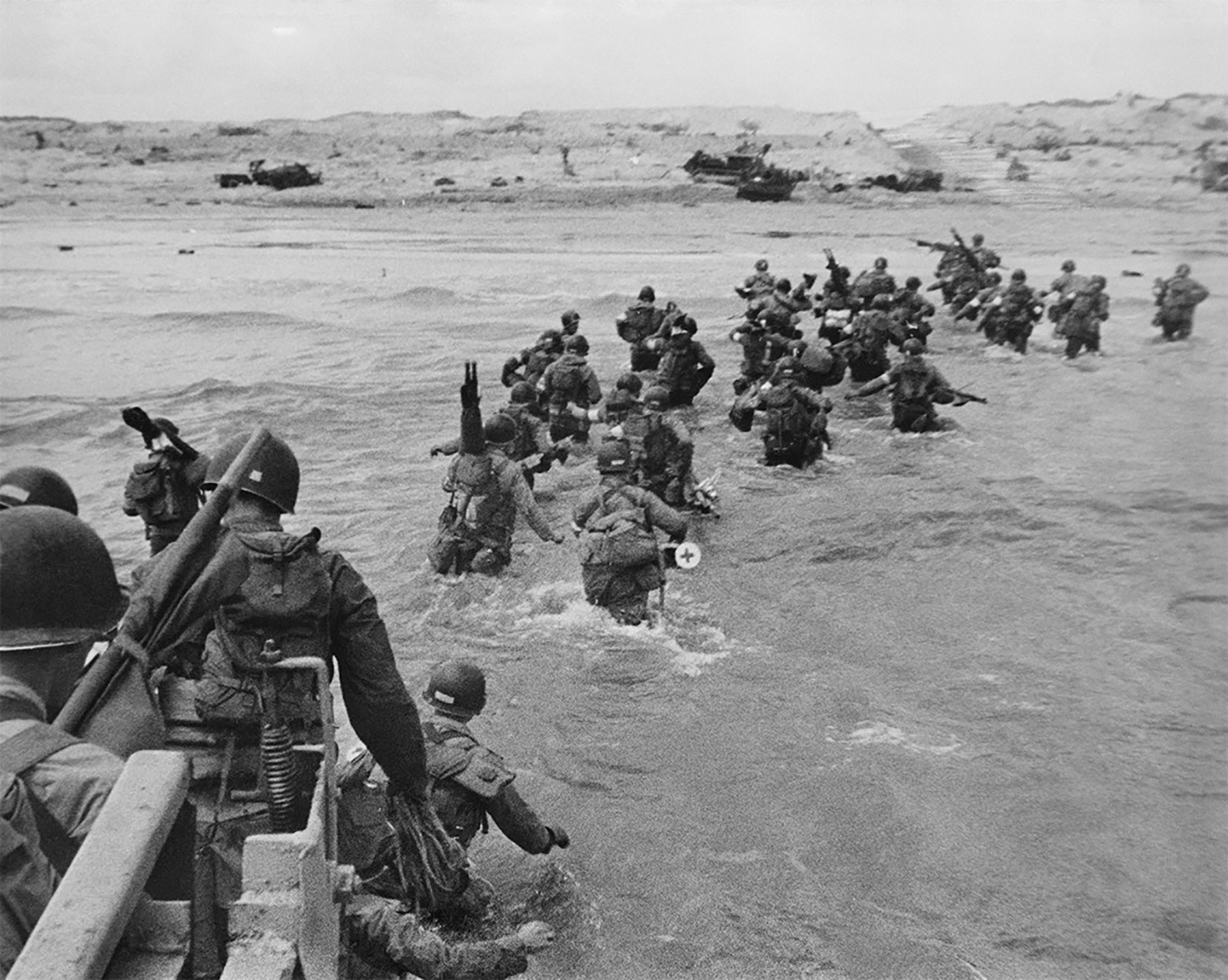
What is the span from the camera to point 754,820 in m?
6.56

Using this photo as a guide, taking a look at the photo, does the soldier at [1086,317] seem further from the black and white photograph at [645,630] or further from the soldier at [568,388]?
the soldier at [568,388]

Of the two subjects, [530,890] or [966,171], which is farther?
[966,171]

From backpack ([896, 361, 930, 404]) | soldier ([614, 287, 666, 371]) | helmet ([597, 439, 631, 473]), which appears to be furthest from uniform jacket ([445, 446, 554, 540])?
soldier ([614, 287, 666, 371])

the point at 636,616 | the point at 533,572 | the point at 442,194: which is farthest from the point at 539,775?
the point at 442,194

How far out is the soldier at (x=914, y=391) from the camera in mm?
14352

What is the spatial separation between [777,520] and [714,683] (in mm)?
3728

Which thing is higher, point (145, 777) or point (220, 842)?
→ point (145, 777)

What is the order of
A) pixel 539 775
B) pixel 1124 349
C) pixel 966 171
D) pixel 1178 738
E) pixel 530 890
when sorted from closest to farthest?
pixel 530 890
pixel 539 775
pixel 1178 738
pixel 1124 349
pixel 966 171

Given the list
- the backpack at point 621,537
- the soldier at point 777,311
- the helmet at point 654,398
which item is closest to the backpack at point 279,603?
the backpack at point 621,537

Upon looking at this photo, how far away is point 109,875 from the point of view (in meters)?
2.31

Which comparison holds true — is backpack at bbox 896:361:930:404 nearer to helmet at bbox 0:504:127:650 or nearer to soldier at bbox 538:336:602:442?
soldier at bbox 538:336:602:442

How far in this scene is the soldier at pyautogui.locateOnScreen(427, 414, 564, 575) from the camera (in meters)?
9.32

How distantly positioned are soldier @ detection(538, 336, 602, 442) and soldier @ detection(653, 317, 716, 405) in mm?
2040

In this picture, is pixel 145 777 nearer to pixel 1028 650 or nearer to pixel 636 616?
pixel 636 616
